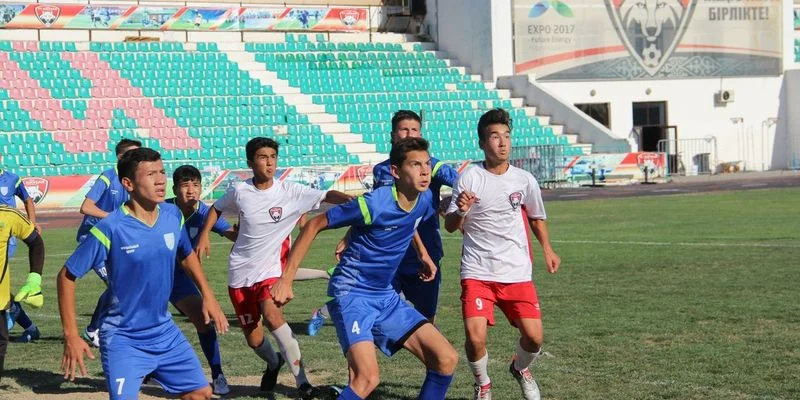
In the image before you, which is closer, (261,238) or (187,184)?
(261,238)

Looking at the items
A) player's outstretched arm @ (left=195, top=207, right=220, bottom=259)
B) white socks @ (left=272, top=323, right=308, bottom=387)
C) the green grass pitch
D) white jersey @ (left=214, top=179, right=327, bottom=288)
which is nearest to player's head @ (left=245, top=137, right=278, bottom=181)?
white jersey @ (left=214, top=179, right=327, bottom=288)

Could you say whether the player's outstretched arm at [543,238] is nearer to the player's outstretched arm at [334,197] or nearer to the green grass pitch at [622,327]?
the green grass pitch at [622,327]

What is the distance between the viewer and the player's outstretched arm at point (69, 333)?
6953mm

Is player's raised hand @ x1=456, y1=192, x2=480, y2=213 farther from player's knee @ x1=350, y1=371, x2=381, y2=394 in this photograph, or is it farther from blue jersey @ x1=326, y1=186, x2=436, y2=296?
player's knee @ x1=350, y1=371, x2=381, y2=394

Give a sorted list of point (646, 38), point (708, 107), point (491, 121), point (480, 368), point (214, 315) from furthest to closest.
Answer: point (708, 107) < point (646, 38) < point (491, 121) < point (480, 368) < point (214, 315)

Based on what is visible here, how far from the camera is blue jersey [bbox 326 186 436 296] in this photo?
7945 millimetres

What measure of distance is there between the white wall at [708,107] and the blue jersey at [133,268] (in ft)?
142

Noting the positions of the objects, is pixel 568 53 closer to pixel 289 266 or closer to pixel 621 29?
pixel 621 29

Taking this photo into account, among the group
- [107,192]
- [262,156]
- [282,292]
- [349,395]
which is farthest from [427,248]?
[107,192]

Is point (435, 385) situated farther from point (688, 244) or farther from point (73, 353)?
point (688, 244)

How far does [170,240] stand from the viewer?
743 centimetres

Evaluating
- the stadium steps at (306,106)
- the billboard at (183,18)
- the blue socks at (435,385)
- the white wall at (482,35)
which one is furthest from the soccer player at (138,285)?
the white wall at (482,35)

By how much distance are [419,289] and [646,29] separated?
1716 inches

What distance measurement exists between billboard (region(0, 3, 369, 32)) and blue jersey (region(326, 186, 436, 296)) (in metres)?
38.6
